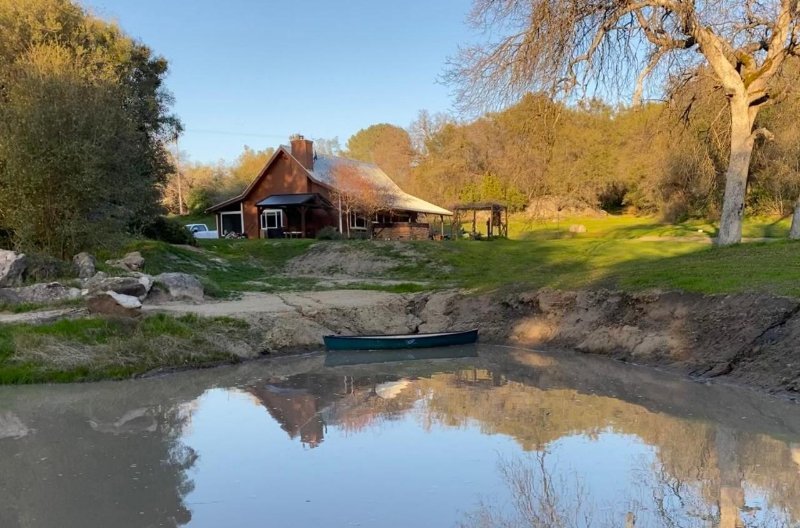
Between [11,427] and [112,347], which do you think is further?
[112,347]

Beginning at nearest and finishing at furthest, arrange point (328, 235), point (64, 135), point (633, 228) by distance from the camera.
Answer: point (64, 135), point (328, 235), point (633, 228)

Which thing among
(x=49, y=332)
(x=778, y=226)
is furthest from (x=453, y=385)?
(x=778, y=226)

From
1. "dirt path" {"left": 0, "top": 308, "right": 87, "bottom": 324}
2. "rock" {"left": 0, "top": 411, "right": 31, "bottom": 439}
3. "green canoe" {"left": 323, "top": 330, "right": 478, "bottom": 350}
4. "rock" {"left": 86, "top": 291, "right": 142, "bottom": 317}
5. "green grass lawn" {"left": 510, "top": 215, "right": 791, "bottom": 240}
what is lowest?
"rock" {"left": 0, "top": 411, "right": 31, "bottom": 439}

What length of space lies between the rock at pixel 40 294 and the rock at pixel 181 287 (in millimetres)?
2221

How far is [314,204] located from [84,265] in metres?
21.7

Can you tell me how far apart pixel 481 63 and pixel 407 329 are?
697 cm

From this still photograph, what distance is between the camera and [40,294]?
51.5ft

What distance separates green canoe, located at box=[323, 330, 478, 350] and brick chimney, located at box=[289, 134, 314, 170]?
29128 mm

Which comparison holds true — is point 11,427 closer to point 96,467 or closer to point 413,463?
point 96,467

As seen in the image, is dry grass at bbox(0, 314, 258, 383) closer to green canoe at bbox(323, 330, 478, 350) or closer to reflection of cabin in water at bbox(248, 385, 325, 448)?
green canoe at bbox(323, 330, 478, 350)

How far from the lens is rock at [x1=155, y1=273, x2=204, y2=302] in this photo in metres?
17.3

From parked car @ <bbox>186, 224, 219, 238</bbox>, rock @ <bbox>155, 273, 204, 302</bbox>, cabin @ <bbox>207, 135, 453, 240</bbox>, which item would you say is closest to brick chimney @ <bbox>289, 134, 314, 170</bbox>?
cabin @ <bbox>207, 135, 453, 240</bbox>

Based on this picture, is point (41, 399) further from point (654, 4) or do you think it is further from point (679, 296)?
point (654, 4)

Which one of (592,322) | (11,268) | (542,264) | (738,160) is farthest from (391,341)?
(542,264)
